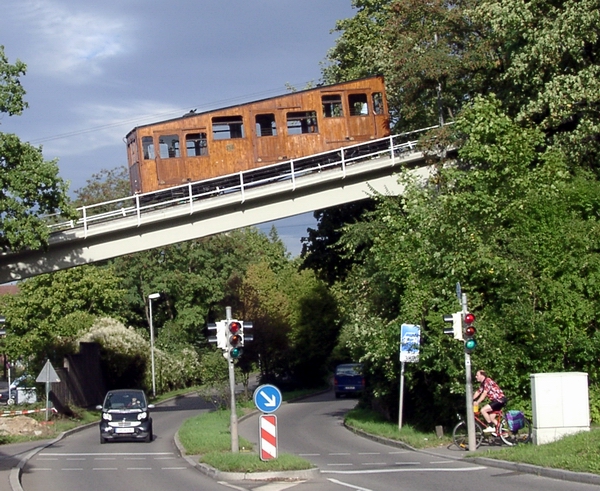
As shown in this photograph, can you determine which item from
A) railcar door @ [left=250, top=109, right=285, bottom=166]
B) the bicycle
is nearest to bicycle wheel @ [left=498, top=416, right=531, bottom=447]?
the bicycle

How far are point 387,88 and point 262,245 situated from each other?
7182 centimetres

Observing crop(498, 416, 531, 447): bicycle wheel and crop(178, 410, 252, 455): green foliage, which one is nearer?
crop(498, 416, 531, 447): bicycle wheel

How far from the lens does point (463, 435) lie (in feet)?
68.2

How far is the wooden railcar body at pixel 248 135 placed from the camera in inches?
1256

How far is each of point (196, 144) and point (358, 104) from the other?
6381 mm

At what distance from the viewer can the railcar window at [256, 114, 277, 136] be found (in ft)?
107

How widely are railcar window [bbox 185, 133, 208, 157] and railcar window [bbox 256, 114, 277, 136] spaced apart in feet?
6.76

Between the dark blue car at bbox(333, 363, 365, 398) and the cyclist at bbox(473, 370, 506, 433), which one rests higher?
the cyclist at bbox(473, 370, 506, 433)

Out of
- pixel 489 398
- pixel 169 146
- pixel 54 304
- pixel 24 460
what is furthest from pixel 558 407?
pixel 54 304

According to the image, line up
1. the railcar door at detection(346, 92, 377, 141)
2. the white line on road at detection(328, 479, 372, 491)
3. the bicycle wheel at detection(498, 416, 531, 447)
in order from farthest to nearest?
the railcar door at detection(346, 92, 377, 141), the bicycle wheel at detection(498, 416, 531, 447), the white line on road at detection(328, 479, 372, 491)

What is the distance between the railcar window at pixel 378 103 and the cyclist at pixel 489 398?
628 inches

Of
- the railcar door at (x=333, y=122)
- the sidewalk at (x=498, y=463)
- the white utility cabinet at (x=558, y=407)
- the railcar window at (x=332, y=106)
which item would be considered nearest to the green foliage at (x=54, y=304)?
the railcar door at (x=333, y=122)

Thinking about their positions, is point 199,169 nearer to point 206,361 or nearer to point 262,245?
point 206,361

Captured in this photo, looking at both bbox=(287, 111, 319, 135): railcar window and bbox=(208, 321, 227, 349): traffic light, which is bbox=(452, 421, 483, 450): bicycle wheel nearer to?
bbox=(208, 321, 227, 349): traffic light
